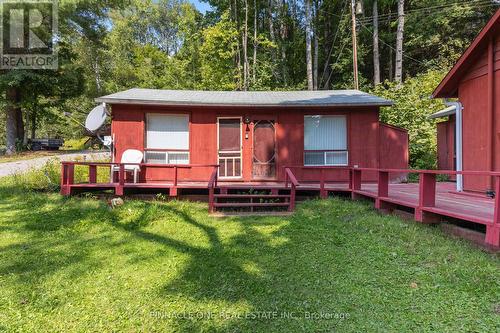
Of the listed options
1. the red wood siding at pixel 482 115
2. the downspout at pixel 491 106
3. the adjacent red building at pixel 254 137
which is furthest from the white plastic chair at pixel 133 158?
the downspout at pixel 491 106

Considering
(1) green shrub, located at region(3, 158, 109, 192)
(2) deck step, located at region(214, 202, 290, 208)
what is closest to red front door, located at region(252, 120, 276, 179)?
(2) deck step, located at region(214, 202, 290, 208)

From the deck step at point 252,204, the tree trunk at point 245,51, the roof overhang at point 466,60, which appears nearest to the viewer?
the roof overhang at point 466,60

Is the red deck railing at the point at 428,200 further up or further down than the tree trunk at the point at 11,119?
further down

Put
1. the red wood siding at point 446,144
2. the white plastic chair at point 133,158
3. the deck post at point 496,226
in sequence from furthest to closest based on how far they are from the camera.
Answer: the red wood siding at point 446,144 → the white plastic chair at point 133,158 → the deck post at point 496,226

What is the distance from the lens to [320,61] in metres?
23.5

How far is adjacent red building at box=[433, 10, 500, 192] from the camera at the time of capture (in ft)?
20.4

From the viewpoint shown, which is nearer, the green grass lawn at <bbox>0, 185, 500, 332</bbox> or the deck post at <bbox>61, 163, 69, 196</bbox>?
the green grass lawn at <bbox>0, 185, 500, 332</bbox>

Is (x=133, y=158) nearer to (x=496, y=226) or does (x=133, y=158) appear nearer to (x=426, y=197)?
(x=426, y=197)

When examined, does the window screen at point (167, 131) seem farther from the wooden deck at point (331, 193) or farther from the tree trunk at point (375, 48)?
the tree trunk at point (375, 48)

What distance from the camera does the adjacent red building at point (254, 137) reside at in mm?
9180

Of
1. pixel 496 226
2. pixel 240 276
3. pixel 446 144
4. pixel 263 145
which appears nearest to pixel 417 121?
pixel 446 144

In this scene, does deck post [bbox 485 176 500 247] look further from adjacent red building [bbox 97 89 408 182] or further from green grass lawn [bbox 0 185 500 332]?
adjacent red building [bbox 97 89 408 182]

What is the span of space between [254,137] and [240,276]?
592cm

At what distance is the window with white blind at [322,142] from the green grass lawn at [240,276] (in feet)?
10.6
